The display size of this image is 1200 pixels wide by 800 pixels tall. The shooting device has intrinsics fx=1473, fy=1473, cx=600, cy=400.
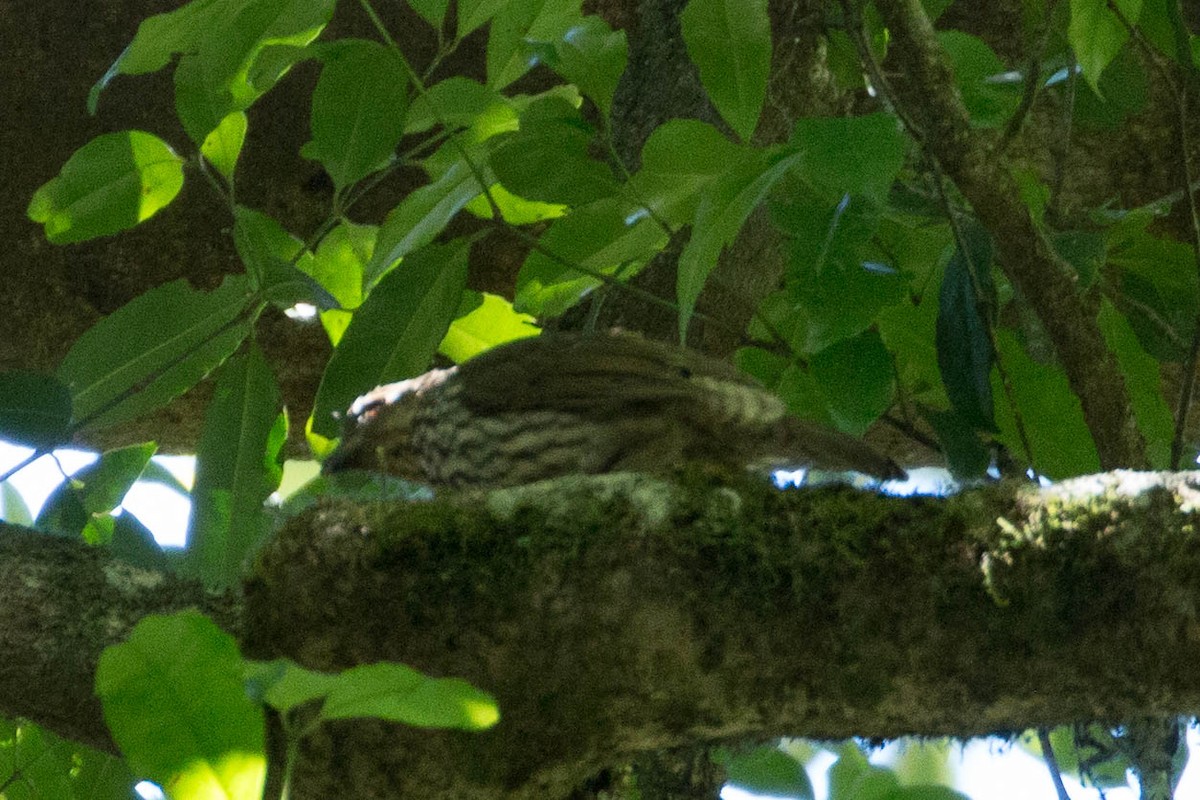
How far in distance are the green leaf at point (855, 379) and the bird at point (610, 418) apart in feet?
0.40

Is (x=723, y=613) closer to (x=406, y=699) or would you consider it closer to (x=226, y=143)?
(x=406, y=699)

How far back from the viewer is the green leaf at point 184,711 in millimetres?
1241

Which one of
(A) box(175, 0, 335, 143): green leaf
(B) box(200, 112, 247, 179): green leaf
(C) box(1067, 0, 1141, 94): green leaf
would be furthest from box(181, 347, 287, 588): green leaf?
(C) box(1067, 0, 1141, 94): green leaf

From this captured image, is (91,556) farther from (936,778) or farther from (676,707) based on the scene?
(936,778)

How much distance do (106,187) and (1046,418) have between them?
1.60 m

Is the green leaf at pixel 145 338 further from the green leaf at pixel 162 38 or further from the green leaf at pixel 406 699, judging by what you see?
the green leaf at pixel 406 699

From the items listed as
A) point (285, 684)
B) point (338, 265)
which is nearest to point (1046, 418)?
point (338, 265)

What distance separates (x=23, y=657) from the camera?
6.25 ft

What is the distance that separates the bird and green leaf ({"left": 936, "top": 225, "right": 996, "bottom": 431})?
0.25 m

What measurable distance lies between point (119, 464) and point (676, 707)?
1.49m

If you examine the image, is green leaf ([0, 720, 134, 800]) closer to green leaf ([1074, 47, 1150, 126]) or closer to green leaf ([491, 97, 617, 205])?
green leaf ([491, 97, 617, 205])

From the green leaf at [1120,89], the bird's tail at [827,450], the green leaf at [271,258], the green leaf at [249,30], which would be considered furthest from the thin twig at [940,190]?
the green leaf at [271,258]

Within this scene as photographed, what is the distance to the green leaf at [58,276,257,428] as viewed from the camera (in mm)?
2465

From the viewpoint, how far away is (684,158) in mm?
2117
